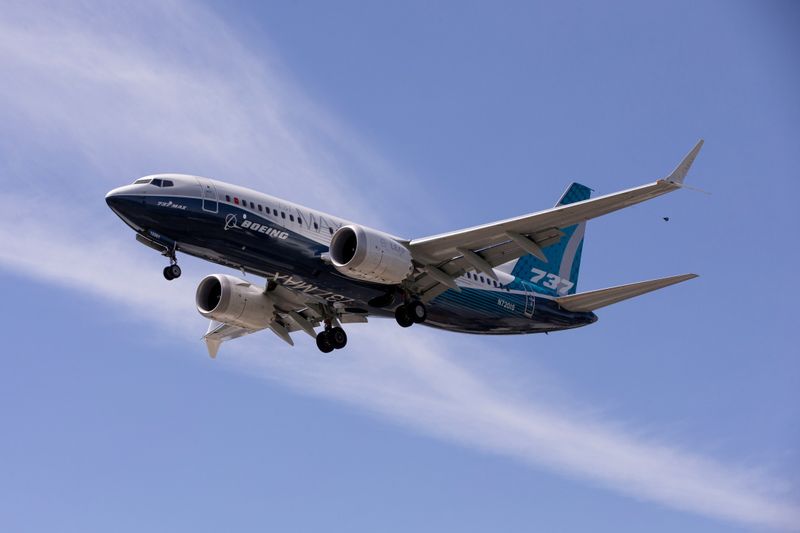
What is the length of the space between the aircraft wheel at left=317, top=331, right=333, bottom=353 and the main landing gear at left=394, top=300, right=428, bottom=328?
3.89 m

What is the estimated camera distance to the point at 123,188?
37.9m

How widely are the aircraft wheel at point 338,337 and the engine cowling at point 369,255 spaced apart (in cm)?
548

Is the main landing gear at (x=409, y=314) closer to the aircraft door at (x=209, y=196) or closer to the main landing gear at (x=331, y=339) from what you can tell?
the main landing gear at (x=331, y=339)

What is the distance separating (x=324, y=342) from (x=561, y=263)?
11.8 meters

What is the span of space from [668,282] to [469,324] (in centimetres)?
863

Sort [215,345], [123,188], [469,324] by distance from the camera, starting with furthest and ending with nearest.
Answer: [215,345]
[469,324]
[123,188]

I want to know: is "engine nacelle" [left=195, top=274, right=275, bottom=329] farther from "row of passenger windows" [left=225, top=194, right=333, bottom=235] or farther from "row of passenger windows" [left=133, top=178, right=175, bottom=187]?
"row of passenger windows" [left=133, top=178, right=175, bottom=187]

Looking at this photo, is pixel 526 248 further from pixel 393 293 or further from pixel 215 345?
pixel 215 345

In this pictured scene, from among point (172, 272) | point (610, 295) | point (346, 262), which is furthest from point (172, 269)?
point (610, 295)

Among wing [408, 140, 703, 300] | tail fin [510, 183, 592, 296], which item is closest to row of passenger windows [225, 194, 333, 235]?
wing [408, 140, 703, 300]

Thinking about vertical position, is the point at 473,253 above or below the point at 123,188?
above

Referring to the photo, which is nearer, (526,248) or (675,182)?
(675,182)

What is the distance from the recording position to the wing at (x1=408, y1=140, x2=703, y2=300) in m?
36.0

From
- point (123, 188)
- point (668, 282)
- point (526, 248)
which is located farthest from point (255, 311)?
point (668, 282)
